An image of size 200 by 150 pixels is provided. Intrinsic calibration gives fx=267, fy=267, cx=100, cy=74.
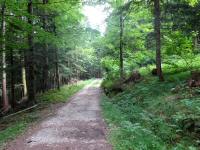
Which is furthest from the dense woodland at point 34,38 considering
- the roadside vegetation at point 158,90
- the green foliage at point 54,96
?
the roadside vegetation at point 158,90

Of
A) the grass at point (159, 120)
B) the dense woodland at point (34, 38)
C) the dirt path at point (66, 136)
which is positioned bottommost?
the dirt path at point (66, 136)

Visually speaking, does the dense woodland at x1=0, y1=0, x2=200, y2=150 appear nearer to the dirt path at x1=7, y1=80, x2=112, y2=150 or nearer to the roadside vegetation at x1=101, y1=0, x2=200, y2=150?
the roadside vegetation at x1=101, y1=0, x2=200, y2=150

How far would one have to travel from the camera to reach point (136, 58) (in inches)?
1053

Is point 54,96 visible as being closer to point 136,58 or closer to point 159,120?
point 136,58

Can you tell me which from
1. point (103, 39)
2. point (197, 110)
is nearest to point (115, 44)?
point (103, 39)

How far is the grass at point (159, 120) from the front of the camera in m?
7.84

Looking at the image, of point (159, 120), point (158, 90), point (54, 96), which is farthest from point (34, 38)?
point (159, 120)

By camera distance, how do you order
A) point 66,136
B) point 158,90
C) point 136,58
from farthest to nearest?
1. point 136,58
2. point 158,90
3. point 66,136

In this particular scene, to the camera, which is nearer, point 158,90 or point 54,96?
point 158,90

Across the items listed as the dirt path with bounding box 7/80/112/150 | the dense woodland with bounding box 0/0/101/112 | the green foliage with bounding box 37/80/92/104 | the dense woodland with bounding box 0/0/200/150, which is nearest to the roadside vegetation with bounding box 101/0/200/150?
the dense woodland with bounding box 0/0/200/150

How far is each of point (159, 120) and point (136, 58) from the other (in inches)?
700

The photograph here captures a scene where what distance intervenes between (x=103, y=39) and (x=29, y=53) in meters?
9.57

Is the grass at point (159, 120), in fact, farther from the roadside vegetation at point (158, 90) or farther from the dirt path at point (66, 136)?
the dirt path at point (66, 136)

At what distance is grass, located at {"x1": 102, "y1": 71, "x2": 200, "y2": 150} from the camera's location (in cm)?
784
